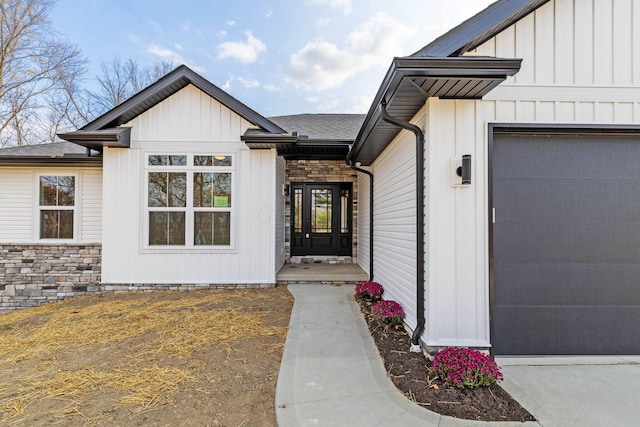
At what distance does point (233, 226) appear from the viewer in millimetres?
5676

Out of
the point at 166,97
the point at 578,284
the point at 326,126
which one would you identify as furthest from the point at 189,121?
the point at 578,284

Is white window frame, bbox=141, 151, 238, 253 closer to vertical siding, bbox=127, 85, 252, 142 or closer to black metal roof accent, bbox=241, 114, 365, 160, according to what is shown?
vertical siding, bbox=127, 85, 252, 142

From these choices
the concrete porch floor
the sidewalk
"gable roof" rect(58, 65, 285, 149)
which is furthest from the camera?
the concrete porch floor

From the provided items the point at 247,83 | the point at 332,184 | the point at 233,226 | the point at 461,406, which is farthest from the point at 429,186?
the point at 247,83

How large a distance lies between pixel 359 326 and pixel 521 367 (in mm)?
1709

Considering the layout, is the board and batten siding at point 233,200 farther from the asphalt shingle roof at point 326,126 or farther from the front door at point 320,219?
the front door at point 320,219

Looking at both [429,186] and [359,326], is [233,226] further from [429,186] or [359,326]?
[429,186]

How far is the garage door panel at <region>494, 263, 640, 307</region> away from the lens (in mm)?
2861

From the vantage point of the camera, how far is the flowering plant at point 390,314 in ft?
11.7

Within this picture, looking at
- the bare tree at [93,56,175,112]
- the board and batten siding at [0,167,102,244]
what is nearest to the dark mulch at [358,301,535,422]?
the board and batten siding at [0,167,102,244]

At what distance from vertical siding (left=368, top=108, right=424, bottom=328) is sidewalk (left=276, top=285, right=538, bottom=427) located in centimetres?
75

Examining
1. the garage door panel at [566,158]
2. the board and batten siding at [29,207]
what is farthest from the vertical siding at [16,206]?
the garage door panel at [566,158]

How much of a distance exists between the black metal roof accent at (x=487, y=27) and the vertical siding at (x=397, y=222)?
0.60m

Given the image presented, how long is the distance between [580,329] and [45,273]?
372 inches
